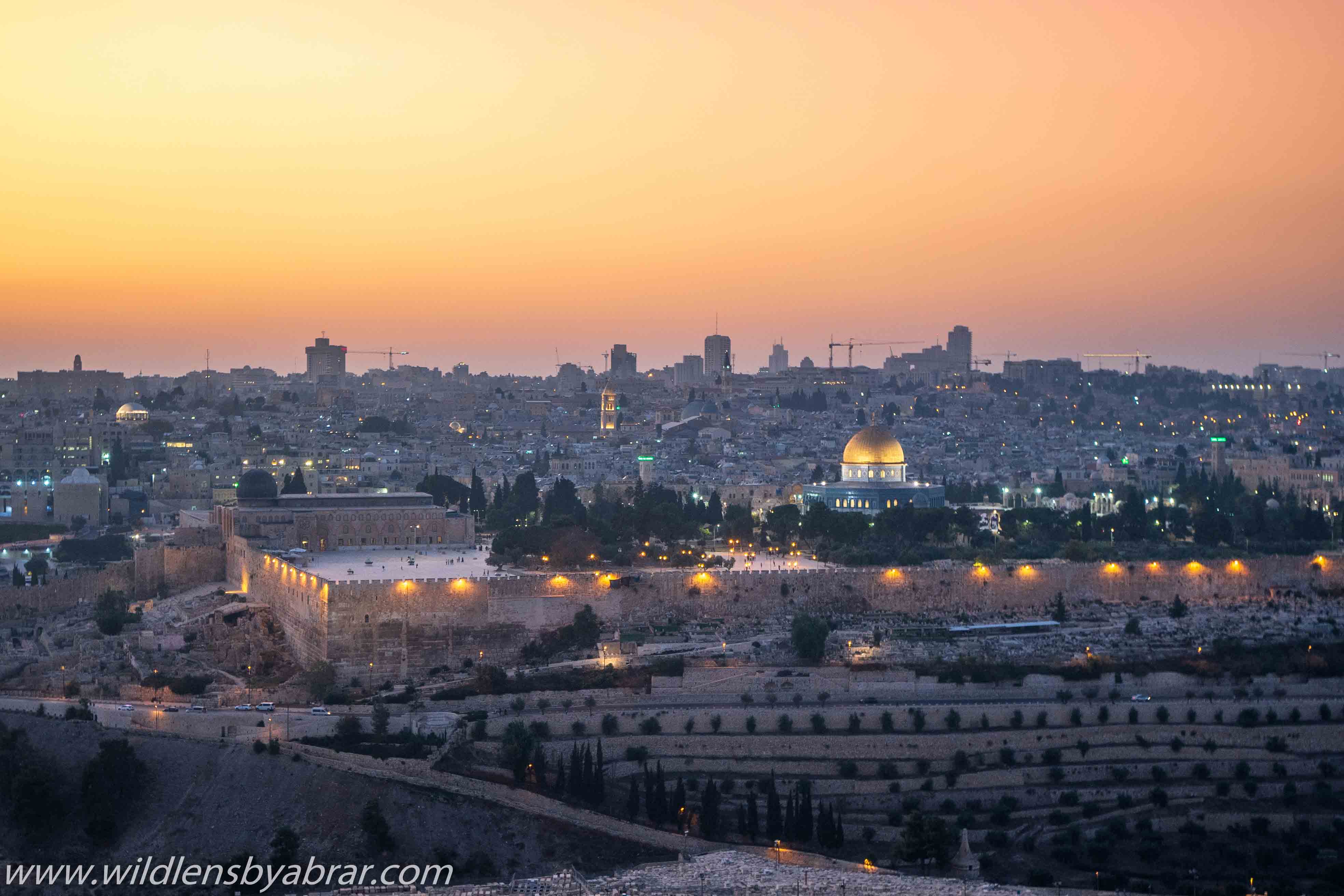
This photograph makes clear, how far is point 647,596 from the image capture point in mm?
36500

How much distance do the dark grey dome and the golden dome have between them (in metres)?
16.1

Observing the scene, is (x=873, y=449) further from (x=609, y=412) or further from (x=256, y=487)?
(x=609, y=412)

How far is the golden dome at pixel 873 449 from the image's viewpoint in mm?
53438

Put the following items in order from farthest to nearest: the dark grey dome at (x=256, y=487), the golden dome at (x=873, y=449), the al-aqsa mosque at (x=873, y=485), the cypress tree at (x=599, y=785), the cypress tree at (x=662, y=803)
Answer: the golden dome at (x=873, y=449) < the al-aqsa mosque at (x=873, y=485) < the dark grey dome at (x=256, y=487) < the cypress tree at (x=599, y=785) < the cypress tree at (x=662, y=803)

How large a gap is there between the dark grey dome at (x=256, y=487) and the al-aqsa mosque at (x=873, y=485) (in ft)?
43.6

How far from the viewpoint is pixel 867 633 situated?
1406 inches

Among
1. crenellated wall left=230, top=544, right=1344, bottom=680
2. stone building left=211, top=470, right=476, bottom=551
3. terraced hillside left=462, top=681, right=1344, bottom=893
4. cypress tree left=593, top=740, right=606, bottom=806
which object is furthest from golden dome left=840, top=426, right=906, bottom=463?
cypress tree left=593, top=740, right=606, bottom=806

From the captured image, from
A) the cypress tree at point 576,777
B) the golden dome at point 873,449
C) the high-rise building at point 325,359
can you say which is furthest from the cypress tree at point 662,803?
the high-rise building at point 325,359

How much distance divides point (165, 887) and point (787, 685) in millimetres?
10507

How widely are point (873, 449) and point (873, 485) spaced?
6.19ft

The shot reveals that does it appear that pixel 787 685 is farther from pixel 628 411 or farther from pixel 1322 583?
pixel 628 411

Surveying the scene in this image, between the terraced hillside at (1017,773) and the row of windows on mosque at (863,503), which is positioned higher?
the row of windows on mosque at (863,503)

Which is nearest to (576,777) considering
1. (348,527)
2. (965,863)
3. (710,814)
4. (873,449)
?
(710,814)

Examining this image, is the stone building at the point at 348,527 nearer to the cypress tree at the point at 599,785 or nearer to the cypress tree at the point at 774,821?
the cypress tree at the point at 599,785
